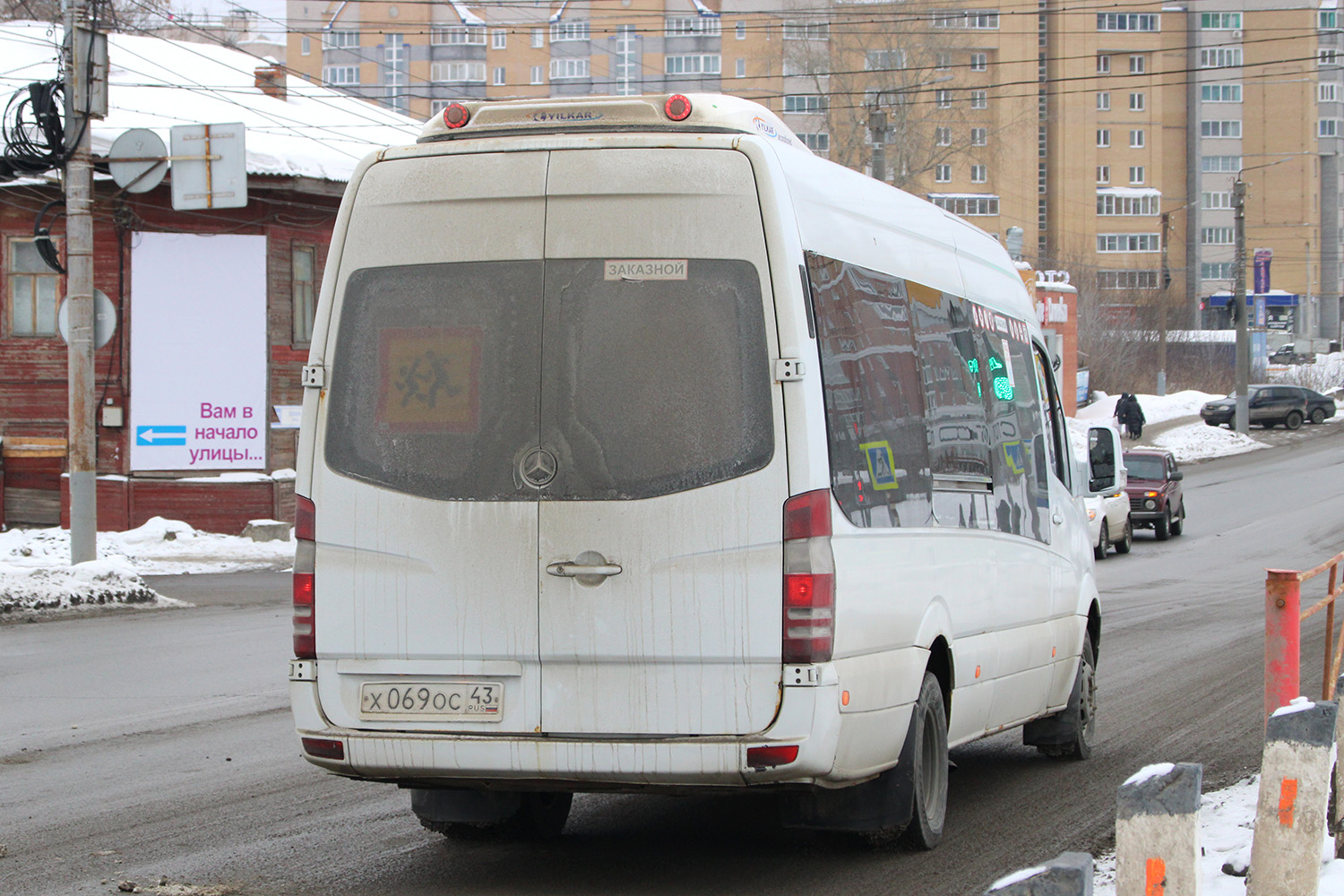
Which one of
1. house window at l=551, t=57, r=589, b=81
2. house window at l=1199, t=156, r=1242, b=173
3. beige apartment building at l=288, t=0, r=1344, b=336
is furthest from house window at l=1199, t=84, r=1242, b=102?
house window at l=551, t=57, r=589, b=81

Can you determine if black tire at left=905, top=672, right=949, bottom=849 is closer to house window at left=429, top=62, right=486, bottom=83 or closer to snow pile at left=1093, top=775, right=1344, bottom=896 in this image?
snow pile at left=1093, top=775, right=1344, bottom=896

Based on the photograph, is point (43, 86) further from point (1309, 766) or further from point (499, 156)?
point (1309, 766)

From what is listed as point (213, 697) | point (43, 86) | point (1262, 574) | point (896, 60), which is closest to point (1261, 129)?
point (896, 60)

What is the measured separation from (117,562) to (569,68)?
99.5 meters

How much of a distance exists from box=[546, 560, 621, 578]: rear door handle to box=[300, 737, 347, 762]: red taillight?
0.98m

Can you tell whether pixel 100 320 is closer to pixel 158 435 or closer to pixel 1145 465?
pixel 158 435

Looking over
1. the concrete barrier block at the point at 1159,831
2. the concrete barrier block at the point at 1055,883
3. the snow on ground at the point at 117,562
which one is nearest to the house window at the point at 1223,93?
the snow on ground at the point at 117,562

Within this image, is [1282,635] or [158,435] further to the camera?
[158,435]

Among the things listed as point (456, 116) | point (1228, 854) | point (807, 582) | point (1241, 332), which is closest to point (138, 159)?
point (456, 116)

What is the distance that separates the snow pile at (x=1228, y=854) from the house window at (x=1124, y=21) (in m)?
105

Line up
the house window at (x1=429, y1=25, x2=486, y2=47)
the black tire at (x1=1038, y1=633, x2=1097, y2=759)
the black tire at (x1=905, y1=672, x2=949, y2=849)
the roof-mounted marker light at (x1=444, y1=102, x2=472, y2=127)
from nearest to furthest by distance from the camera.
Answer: the roof-mounted marker light at (x1=444, y1=102, x2=472, y2=127)
the black tire at (x1=905, y1=672, x2=949, y2=849)
the black tire at (x1=1038, y1=633, x2=1097, y2=759)
the house window at (x1=429, y1=25, x2=486, y2=47)

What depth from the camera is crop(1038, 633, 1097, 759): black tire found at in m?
8.85

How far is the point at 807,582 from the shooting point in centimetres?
530

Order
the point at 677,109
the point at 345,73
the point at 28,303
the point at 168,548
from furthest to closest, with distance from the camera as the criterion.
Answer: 1. the point at 345,73
2. the point at 28,303
3. the point at 168,548
4. the point at 677,109
